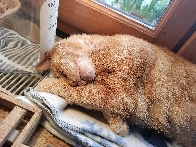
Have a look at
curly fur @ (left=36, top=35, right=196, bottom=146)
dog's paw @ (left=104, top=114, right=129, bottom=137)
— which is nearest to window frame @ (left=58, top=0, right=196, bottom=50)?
curly fur @ (left=36, top=35, right=196, bottom=146)

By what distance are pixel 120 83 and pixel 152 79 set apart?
0.09 meters

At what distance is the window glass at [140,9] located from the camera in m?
0.81

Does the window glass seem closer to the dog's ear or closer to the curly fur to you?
the curly fur

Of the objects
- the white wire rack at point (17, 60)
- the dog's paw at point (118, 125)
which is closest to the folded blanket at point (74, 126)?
the dog's paw at point (118, 125)

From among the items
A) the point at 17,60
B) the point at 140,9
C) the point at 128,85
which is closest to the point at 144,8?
the point at 140,9

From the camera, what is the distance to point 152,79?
69 centimetres

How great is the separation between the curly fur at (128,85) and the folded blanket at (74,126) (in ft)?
0.08

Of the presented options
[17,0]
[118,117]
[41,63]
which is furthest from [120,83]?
[17,0]

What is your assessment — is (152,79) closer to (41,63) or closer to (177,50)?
(177,50)

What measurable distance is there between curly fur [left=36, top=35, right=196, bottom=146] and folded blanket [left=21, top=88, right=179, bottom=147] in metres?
0.02

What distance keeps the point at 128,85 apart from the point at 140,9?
0.98 feet

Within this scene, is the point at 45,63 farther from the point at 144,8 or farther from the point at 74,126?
the point at 144,8

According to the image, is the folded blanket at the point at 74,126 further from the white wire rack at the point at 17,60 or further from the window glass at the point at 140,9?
the window glass at the point at 140,9

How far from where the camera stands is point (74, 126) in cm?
66
